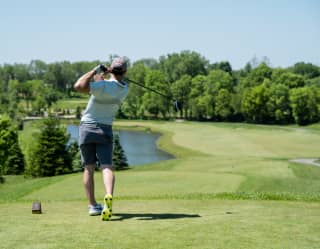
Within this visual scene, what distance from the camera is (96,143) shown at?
7.98 metres

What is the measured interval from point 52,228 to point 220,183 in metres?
21.0

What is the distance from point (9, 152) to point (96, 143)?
50.4 m

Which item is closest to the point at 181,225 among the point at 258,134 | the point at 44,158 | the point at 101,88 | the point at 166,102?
the point at 101,88

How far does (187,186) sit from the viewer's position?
26.2 metres

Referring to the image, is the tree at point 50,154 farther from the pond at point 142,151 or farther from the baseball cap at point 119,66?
the baseball cap at point 119,66

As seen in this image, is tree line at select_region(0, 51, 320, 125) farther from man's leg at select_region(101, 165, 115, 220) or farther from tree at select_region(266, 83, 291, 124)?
man's leg at select_region(101, 165, 115, 220)

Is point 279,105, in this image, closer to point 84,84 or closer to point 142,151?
point 142,151

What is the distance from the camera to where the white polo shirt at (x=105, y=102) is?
7.67 metres

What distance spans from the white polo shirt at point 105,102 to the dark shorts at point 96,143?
103mm

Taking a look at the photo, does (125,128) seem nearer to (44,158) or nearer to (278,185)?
(44,158)

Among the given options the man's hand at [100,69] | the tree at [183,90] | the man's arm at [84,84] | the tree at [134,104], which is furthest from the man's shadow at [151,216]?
the tree at [134,104]

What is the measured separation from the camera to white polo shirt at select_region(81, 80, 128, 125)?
7.67 meters

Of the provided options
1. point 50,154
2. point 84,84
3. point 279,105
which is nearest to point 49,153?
point 50,154

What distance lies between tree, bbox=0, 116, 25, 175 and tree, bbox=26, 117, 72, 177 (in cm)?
426
